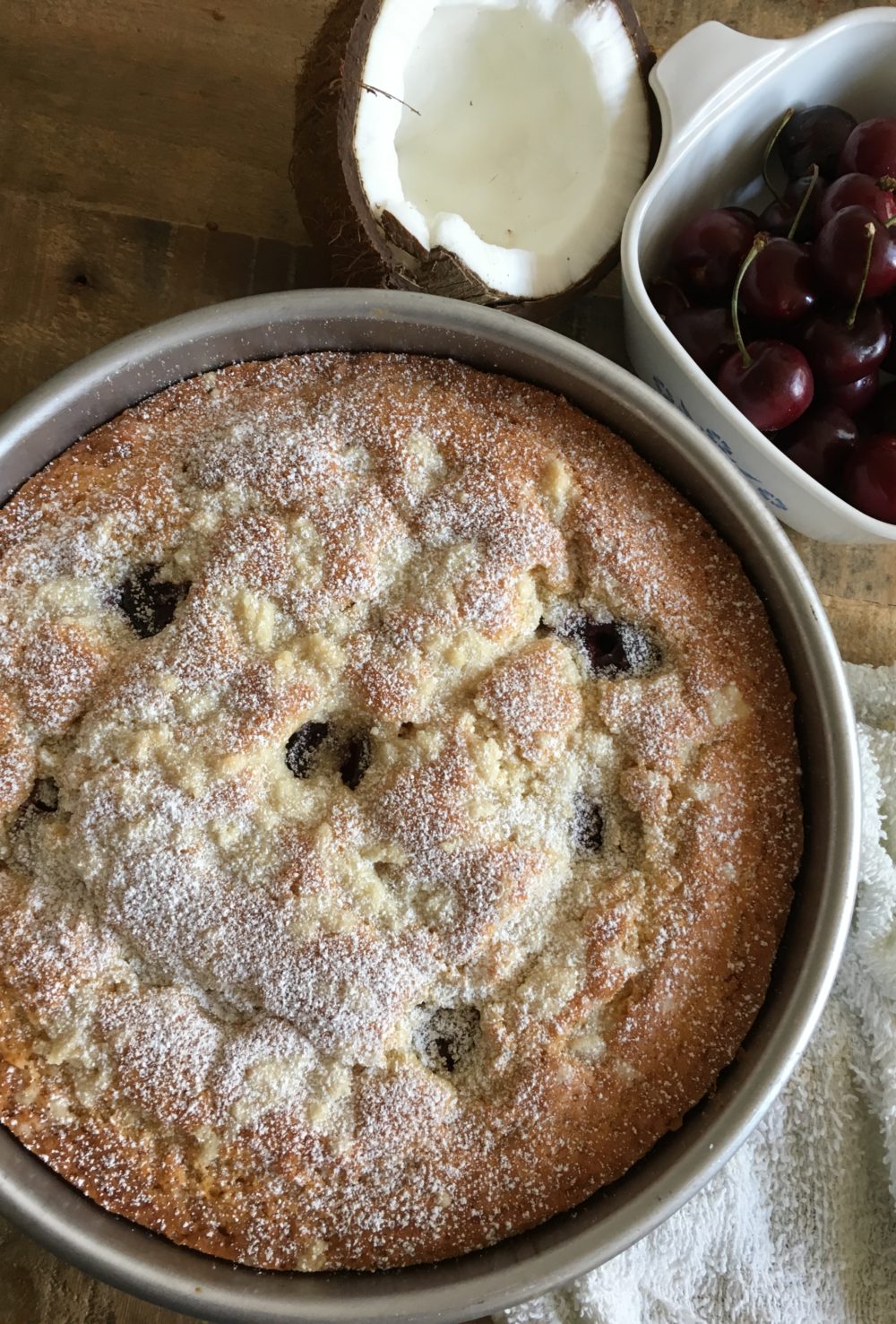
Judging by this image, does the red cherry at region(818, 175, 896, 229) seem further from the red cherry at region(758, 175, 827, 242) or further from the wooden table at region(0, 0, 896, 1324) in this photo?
the wooden table at region(0, 0, 896, 1324)

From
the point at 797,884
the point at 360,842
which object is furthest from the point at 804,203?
the point at 360,842

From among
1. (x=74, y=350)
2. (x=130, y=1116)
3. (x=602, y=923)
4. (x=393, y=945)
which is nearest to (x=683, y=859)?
Result: (x=602, y=923)

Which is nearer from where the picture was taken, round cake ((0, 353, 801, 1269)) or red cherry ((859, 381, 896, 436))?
round cake ((0, 353, 801, 1269))

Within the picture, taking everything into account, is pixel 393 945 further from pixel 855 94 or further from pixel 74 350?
pixel 855 94

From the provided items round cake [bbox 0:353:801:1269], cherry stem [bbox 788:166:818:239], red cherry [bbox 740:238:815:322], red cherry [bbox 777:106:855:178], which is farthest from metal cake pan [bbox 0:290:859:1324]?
red cherry [bbox 777:106:855:178]

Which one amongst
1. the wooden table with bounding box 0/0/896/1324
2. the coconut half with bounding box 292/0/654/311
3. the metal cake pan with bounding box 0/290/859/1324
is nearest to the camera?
the metal cake pan with bounding box 0/290/859/1324

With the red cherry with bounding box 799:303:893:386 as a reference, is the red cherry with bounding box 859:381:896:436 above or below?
below

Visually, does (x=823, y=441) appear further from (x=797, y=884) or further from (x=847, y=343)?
(x=797, y=884)
